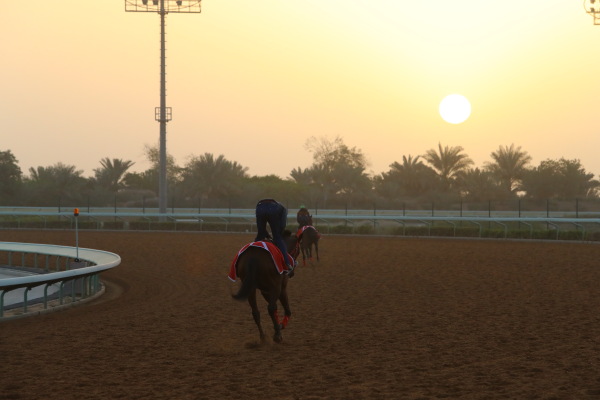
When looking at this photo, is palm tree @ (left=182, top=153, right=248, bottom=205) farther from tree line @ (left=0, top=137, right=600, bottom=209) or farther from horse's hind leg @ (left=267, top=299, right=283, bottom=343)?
horse's hind leg @ (left=267, top=299, right=283, bottom=343)

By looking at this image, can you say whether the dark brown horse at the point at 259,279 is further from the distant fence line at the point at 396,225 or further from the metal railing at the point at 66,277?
the distant fence line at the point at 396,225

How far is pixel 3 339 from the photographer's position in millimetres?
9562

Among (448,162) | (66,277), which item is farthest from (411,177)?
(66,277)

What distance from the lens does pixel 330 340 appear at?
945cm

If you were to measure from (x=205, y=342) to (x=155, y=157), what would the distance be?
3785 inches

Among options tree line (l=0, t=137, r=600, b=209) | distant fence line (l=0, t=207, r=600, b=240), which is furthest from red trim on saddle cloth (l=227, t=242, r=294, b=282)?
tree line (l=0, t=137, r=600, b=209)

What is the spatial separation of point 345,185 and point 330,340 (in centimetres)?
6569

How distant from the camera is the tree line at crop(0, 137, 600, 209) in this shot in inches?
2559

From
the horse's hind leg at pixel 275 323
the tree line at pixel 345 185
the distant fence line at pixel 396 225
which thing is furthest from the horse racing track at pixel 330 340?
the tree line at pixel 345 185

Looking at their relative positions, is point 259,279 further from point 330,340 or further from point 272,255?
point 330,340

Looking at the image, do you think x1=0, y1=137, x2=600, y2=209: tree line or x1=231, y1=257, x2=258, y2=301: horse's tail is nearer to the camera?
x1=231, y1=257, x2=258, y2=301: horse's tail

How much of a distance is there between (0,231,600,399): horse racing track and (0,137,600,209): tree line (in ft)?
146

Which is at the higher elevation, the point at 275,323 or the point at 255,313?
the point at 255,313

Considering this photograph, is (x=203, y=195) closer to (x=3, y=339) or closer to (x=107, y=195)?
(x=107, y=195)
